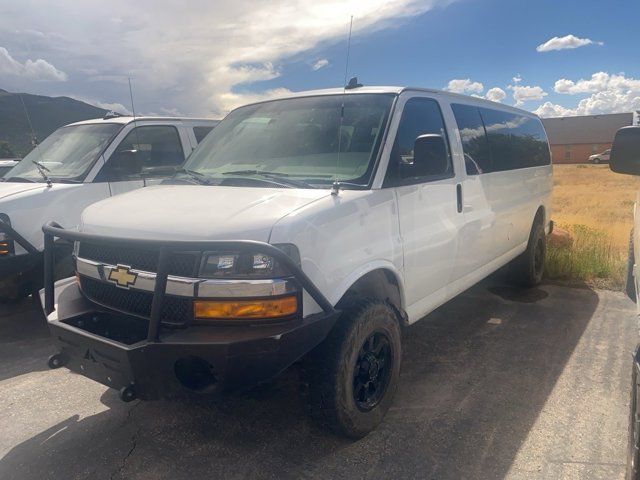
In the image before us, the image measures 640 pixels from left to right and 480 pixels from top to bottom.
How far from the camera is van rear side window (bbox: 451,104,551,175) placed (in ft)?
14.6

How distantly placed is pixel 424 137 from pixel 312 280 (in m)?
1.25

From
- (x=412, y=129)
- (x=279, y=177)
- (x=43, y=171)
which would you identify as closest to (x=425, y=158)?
(x=412, y=129)

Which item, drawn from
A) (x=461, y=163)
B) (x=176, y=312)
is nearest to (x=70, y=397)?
(x=176, y=312)

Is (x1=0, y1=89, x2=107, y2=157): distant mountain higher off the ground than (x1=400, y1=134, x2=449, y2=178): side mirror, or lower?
higher

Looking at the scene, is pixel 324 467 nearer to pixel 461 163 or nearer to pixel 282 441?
pixel 282 441

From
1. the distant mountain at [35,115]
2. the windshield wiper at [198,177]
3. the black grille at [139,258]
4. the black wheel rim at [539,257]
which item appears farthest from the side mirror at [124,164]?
the black wheel rim at [539,257]

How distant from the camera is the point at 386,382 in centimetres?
329

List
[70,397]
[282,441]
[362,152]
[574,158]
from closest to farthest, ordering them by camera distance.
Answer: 1. [282,441]
2. [362,152]
3. [70,397]
4. [574,158]

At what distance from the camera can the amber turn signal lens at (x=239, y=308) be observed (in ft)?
8.27

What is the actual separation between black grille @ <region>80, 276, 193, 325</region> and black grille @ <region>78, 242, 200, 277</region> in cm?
13

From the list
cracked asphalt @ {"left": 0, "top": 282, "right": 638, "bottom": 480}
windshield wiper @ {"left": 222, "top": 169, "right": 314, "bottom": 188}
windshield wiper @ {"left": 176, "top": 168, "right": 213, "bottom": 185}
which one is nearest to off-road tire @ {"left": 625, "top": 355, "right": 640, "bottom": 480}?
cracked asphalt @ {"left": 0, "top": 282, "right": 638, "bottom": 480}

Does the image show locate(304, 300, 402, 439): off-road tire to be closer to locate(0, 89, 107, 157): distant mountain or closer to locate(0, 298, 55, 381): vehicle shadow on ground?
locate(0, 298, 55, 381): vehicle shadow on ground

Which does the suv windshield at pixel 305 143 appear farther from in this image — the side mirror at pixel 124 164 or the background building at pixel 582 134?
the background building at pixel 582 134

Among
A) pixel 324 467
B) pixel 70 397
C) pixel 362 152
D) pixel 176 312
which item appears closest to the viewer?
pixel 176 312
